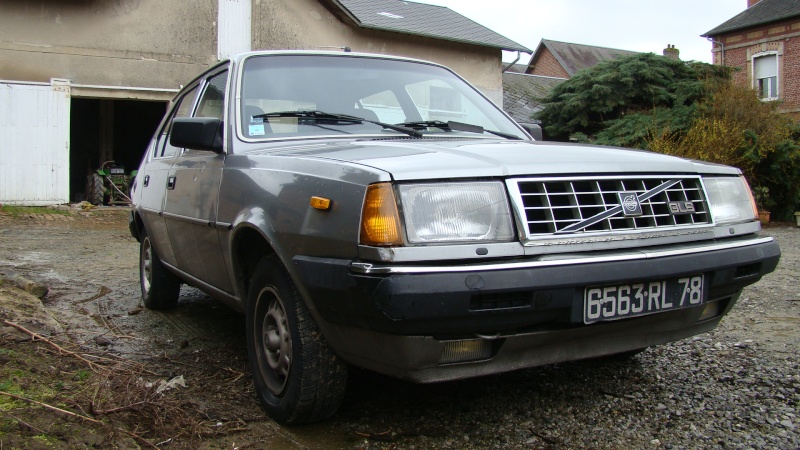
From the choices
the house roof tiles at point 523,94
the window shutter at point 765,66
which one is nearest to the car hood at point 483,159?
the house roof tiles at point 523,94

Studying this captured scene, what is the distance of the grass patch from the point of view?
1281cm

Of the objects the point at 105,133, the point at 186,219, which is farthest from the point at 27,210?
the point at 186,219

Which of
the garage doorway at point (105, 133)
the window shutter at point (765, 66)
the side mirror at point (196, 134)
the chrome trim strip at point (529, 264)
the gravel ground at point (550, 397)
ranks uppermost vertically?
the window shutter at point (765, 66)

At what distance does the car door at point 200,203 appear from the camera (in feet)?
11.2

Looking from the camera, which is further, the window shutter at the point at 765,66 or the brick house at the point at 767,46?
the window shutter at the point at 765,66

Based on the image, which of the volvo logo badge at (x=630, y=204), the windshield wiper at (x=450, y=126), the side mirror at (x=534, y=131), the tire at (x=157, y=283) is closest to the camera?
the volvo logo badge at (x=630, y=204)

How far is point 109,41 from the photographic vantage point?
1425 centimetres

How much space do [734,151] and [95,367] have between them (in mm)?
13696

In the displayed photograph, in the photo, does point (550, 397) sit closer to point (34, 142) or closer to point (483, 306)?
point (483, 306)

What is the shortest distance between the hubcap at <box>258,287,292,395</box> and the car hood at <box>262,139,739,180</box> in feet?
2.08

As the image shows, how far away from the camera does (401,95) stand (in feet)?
12.7

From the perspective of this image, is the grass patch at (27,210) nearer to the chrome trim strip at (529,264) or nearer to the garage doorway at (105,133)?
the garage doorway at (105,133)

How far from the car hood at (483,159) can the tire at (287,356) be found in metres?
0.57

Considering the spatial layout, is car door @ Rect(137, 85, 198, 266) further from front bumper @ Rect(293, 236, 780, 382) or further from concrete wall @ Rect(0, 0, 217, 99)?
concrete wall @ Rect(0, 0, 217, 99)
